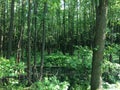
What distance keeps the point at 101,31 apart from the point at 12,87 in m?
4.93

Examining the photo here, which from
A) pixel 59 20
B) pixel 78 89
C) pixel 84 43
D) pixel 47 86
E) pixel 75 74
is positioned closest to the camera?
pixel 47 86

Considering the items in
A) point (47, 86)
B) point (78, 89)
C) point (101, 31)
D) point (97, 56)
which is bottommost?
point (78, 89)

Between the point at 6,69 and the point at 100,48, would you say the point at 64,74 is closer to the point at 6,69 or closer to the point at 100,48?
the point at 6,69

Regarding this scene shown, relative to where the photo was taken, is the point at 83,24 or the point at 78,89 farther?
the point at 83,24

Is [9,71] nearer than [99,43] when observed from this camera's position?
No

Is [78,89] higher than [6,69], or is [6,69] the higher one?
[6,69]

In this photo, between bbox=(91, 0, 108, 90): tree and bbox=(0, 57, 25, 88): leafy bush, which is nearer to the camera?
bbox=(91, 0, 108, 90): tree

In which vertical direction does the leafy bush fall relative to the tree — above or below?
below

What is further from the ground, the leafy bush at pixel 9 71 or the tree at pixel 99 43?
the tree at pixel 99 43

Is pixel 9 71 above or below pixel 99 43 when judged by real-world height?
below

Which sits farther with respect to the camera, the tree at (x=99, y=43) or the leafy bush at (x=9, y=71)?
the leafy bush at (x=9, y=71)

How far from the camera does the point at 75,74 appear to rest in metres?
13.4

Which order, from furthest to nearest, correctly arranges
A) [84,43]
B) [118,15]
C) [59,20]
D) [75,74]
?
[59,20] < [84,43] < [118,15] < [75,74]

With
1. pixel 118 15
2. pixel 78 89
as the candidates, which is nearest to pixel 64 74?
pixel 78 89
